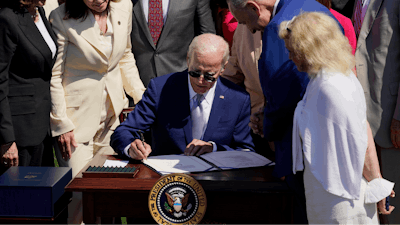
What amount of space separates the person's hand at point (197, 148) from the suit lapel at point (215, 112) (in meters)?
0.17

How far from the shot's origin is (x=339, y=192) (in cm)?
187

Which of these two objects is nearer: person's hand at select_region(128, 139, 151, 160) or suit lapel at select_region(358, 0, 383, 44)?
person's hand at select_region(128, 139, 151, 160)

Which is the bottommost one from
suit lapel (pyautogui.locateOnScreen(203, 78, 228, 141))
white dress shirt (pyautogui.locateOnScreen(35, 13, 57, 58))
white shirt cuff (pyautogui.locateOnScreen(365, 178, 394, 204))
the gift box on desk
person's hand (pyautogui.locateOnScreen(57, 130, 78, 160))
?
person's hand (pyautogui.locateOnScreen(57, 130, 78, 160))

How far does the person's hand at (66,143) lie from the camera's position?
351 cm

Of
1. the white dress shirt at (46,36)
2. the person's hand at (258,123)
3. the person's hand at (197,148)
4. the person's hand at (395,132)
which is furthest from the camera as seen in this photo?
the person's hand at (395,132)

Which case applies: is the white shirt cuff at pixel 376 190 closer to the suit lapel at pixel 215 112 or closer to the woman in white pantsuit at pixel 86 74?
the suit lapel at pixel 215 112

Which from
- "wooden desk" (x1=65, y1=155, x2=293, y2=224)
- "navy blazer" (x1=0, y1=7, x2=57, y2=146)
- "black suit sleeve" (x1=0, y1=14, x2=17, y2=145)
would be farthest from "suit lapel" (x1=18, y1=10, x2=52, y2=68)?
"wooden desk" (x1=65, y1=155, x2=293, y2=224)

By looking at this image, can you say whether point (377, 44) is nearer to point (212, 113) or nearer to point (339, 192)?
point (212, 113)

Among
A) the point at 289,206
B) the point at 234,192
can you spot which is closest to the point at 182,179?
the point at 234,192

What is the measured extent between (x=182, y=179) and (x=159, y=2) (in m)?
2.28

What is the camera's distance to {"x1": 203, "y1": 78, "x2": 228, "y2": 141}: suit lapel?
3.04m

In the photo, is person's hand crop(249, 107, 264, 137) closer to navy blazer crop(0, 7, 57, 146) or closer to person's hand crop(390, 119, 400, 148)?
person's hand crop(390, 119, 400, 148)

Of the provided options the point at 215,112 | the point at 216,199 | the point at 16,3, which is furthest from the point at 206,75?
the point at 16,3
